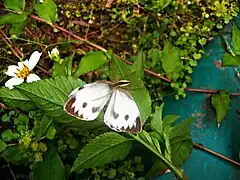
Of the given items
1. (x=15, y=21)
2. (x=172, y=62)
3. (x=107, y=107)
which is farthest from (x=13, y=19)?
(x=107, y=107)

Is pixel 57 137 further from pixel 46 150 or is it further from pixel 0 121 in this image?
pixel 0 121

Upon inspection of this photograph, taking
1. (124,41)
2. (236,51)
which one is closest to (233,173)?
(236,51)

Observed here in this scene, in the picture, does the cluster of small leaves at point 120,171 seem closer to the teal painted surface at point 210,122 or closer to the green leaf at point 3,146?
the teal painted surface at point 210,122

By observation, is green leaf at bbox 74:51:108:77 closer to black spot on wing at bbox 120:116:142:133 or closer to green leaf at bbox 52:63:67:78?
green leaf at bbox 52:63:67:78

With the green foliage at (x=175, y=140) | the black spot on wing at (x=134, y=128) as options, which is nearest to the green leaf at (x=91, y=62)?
the green foliage at (x=175, y=140)

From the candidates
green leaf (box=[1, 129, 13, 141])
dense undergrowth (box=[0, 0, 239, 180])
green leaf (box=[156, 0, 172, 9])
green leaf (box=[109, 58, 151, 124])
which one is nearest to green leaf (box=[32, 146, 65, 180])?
dense undergrowth (box=[0, 0, 239, 180])

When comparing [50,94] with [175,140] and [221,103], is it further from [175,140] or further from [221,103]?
[221,103]

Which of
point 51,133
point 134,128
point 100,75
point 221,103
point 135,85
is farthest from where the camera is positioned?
point 100,75
